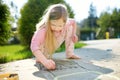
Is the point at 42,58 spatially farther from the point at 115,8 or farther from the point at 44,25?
the point at 115,8

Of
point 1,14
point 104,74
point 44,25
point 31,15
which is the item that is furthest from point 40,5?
point 104,74

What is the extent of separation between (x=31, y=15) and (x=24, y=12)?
0.41 meters

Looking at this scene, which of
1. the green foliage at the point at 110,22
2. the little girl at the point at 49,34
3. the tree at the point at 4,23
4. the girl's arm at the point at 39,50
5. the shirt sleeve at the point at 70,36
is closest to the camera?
the girl's arm at the point at 39,50

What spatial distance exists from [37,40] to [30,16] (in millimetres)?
5003

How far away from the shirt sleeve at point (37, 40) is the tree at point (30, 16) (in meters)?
4.63

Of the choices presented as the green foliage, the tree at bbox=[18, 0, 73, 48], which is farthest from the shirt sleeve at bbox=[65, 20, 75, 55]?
the green foliage

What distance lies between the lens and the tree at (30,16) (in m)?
9.20

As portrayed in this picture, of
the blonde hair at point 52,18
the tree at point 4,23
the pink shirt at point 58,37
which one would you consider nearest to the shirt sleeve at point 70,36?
the pink shirt at point 58,37

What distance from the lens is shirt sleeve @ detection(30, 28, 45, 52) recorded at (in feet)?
14.3

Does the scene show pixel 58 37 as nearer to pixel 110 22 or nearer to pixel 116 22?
pixel 116 22

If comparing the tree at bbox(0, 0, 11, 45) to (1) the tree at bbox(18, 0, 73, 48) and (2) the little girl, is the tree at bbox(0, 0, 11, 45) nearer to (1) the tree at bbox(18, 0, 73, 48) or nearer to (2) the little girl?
(1) the tree at bbox(18, 0, 73, 48)

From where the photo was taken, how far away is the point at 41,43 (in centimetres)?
449

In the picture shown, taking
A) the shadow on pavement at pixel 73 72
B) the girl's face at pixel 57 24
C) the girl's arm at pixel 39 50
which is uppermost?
the girl's face at pixel 57 24

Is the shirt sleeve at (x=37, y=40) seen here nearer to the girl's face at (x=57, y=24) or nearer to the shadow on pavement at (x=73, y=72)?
the girl's face at (x=57, y=24)
